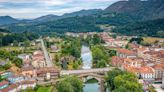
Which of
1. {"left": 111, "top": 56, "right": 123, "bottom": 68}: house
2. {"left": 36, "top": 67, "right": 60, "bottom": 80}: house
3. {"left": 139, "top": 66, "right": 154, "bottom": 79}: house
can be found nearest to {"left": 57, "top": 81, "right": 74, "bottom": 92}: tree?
{"left": 36, "top": 67, "right": 60, "bottom": 80}: house

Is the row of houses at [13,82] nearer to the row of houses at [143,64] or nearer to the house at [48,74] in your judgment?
the house at [48,74]

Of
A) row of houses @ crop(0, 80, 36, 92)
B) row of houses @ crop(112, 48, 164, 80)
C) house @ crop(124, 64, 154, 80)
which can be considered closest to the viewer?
row of houses @ crop(0, 80, 36, 92)

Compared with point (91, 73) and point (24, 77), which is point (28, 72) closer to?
point (24, 77)

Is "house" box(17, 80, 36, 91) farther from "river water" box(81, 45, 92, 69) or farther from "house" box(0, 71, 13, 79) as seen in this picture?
"river water" box(81, 45, 92, 69)

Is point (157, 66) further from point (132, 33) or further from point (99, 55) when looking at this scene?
point (132, 33)

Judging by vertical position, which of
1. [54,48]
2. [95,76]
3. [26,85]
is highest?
[26,85]

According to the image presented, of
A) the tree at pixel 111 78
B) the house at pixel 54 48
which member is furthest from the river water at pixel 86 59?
the tree at pixel 111 78

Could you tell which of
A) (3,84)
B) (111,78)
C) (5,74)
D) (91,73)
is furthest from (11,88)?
(91,73)

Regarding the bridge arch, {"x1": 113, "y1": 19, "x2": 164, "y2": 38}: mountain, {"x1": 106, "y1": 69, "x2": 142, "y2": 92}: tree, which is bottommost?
{"x1": 113, "y1": 19, "x2": 164, "y2": 38}: mountain

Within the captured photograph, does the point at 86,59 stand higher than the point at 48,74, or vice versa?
the point at 48,74
